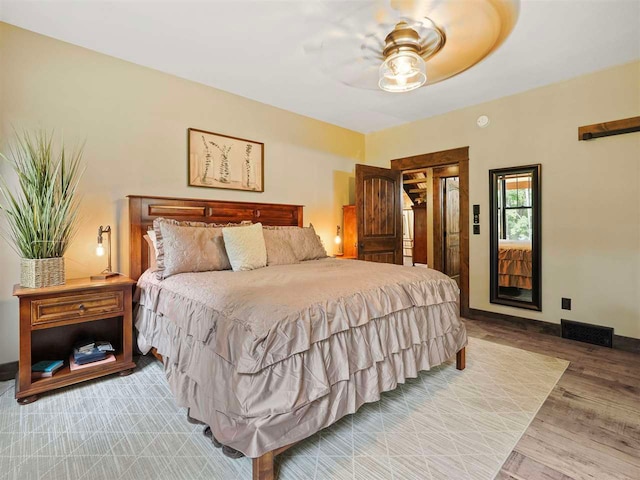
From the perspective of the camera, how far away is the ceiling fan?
6.26ft

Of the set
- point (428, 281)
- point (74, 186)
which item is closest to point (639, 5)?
point (428, 281)

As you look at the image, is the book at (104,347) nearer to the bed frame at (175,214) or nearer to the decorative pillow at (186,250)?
the bed frame at (175,214)

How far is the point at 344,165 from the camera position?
4.74m

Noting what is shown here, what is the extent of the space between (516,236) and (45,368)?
4.53 m

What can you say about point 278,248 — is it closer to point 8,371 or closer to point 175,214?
point 175,214

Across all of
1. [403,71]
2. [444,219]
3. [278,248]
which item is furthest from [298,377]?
[444,219]

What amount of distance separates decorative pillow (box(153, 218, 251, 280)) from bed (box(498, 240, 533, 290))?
316 centimetres

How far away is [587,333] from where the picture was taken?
308 centimetres

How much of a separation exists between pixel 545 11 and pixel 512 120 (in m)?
1.55

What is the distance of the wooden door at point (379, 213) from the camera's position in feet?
13.3

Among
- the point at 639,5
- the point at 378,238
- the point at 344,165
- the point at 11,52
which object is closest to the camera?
the point at 639,5

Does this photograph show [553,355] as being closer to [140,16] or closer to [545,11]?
[545,11]

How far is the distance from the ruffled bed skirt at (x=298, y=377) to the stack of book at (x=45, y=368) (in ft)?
2.41

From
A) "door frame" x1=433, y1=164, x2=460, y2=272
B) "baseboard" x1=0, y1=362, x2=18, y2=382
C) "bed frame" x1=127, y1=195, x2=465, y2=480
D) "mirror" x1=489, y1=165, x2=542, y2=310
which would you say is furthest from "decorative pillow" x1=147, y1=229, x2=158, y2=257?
"door frame" x1=433, y1=164, x2=460, y2=272
